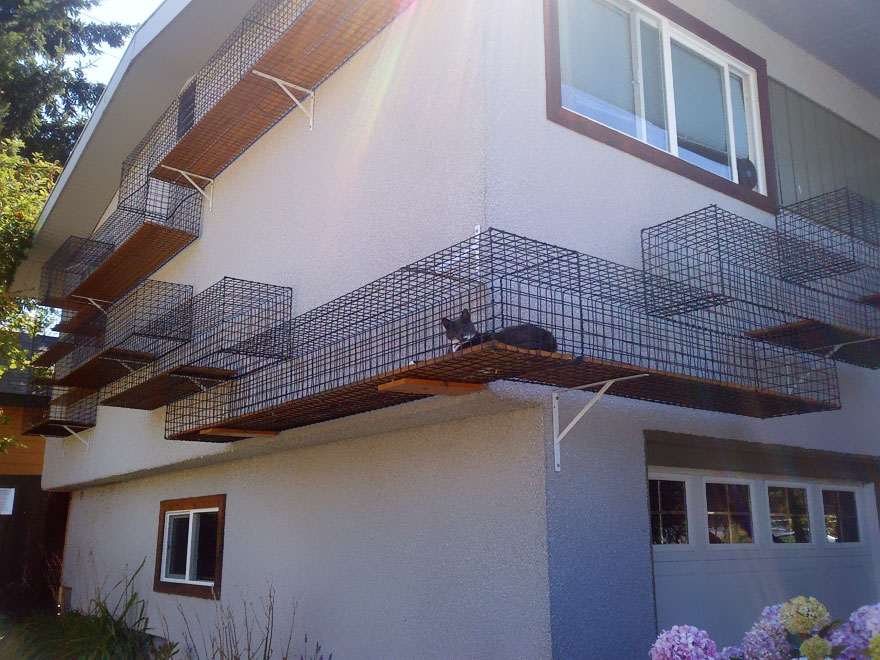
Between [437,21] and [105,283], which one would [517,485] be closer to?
[437,21]

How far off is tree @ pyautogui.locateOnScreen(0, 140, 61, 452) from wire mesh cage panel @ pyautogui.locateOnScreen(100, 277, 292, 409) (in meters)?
3.16

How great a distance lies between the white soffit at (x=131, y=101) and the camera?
8.45 meters

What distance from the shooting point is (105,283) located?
9984 mm

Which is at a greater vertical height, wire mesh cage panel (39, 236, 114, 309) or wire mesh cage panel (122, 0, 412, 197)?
wire mesh cage panel (122, 0, 412, 197)

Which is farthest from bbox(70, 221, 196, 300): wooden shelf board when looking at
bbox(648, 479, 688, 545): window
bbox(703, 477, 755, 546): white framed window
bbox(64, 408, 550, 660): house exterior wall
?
bbox(703, 477, 755, 546): white framed window

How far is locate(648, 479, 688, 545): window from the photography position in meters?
5.98

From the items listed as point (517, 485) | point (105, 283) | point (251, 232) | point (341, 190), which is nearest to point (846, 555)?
point (517, 485)

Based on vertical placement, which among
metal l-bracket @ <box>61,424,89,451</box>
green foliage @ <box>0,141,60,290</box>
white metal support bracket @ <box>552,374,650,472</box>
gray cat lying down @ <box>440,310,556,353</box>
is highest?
green foliage @ <box>0,141,60,290</box>

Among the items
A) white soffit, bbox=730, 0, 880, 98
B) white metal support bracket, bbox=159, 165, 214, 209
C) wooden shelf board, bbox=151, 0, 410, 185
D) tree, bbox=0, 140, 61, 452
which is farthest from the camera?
tree, bbox=0, 140, 61, 452

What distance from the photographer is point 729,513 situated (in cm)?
665

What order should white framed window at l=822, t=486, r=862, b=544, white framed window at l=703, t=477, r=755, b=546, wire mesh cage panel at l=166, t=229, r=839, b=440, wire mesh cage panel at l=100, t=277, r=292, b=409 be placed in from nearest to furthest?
wire mesh cage panel at l=166, t=229, r=839, b=440, wire mesh cage panel at l=100, t=277, r=292, b=409, white framed window at l=703, t=477, r=755, b=546, white framed window at l=822, t=486, r=862, b=544

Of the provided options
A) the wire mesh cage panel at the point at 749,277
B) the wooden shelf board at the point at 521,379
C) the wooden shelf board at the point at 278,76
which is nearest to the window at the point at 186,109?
the wooden shelf board at the point at 278,76

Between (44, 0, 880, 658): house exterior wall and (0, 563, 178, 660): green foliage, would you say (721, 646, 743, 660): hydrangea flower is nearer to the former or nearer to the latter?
(44, 0, 880, 658): house exterior wall

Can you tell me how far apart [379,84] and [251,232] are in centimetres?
218
